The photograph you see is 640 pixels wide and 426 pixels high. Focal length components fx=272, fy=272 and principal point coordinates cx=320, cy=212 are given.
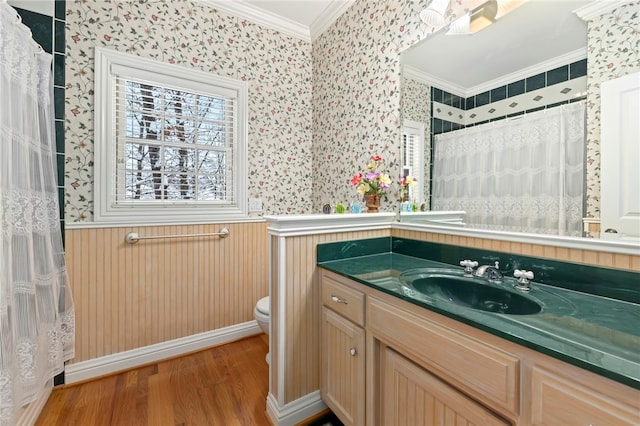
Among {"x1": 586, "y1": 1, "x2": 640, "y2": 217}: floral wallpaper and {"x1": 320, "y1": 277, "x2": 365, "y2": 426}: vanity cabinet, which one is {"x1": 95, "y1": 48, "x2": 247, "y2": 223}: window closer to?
{"x1": 320, "y1": 277, "x2": 365, "y2": 426}: vanity cabinet

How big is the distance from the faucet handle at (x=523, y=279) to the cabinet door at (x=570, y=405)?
0.50m

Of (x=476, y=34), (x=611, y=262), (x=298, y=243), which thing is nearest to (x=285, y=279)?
(x=298, y=243)

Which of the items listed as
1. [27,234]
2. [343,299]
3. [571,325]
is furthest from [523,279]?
[27,234]

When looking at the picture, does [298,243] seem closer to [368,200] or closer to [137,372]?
[368,200]

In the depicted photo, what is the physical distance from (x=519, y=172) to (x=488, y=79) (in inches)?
19.3

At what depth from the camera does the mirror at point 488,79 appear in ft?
3.56

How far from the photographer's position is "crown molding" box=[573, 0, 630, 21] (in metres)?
0.98

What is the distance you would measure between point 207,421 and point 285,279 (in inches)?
35.7

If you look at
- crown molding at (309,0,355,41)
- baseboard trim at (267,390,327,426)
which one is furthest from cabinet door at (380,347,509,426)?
crown molding at (309,0,355,41)

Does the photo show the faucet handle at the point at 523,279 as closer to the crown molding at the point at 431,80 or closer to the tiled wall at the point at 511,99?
the tiled wall at the point at 511,99

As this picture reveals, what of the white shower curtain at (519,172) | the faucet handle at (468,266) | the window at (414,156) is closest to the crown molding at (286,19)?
the window at (414,156)

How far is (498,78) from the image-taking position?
1.30 meters

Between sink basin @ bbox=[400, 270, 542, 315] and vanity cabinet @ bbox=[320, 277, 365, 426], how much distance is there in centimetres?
29

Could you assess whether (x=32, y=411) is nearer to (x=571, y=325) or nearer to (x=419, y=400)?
(x=419, y=400)
